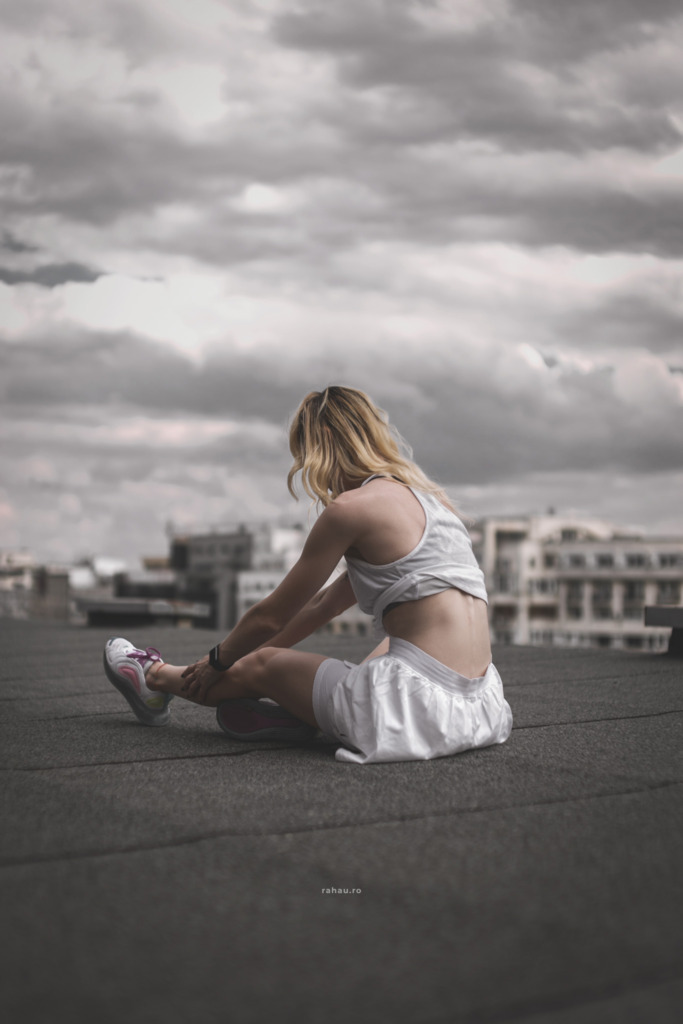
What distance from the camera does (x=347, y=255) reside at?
3273 inches

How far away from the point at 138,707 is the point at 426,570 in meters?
0.95

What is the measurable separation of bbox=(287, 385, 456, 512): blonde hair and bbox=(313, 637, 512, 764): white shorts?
1.27ft

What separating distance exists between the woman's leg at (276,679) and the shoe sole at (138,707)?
0.27 m

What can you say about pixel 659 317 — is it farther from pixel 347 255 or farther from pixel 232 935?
pixel 232 935

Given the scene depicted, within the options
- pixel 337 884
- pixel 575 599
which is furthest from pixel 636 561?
pixel 337 884

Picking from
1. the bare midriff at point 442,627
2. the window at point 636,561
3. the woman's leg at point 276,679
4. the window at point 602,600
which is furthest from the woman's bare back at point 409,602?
the window at point 636,561

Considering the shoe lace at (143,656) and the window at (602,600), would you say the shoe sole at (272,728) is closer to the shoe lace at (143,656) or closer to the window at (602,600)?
the shoe lace at (143,656)

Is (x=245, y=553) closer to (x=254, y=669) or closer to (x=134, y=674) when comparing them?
(x=134, y=674)

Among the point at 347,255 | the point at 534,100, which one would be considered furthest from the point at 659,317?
the point at 534,100

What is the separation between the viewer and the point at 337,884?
1226 mm

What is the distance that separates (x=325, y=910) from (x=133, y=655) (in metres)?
1.45

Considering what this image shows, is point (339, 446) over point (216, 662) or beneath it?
over

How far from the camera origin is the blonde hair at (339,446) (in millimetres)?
2168

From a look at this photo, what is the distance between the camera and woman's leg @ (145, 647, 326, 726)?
2.13 meters
